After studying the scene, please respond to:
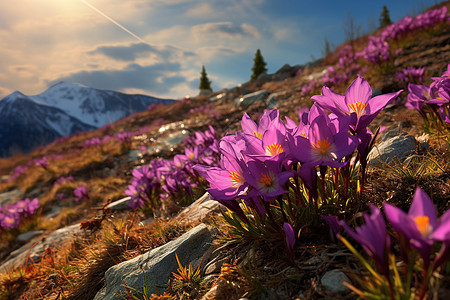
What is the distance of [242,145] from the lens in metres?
1.67

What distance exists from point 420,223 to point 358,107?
2.53 feet

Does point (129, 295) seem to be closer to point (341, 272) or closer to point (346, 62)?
point (341, 272)

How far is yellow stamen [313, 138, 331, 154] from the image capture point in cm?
143

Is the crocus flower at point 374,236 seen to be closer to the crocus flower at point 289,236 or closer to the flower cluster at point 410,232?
the flower cluster at point 410,232

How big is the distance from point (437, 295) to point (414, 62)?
9050mm

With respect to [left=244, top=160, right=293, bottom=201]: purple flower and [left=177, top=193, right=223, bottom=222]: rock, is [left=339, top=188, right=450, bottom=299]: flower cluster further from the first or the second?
[left=177, top=193, right=223, bottom=222]: rock

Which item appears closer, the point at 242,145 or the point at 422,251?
the point at 422,251

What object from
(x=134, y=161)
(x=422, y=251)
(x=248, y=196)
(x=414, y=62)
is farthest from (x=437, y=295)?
(x=134, y=161)

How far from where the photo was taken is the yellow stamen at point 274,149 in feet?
4.92

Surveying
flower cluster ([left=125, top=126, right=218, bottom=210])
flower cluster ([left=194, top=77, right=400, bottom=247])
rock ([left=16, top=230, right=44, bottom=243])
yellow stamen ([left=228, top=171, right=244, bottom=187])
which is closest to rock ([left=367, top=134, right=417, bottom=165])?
flower cluster ([left=194, top=77, right=400, bottom=247])

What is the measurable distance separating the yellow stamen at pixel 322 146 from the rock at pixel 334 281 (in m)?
0.67

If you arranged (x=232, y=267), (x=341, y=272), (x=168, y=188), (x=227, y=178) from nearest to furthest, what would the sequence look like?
(x=341, y=272), (x=227, y=178), (x=232, y=267), (x=168, y=188)

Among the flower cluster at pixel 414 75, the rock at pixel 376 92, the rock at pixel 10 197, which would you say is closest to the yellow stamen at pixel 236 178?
the flower cluster at pixel 414 75

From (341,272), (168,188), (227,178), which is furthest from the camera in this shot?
(168,188)
